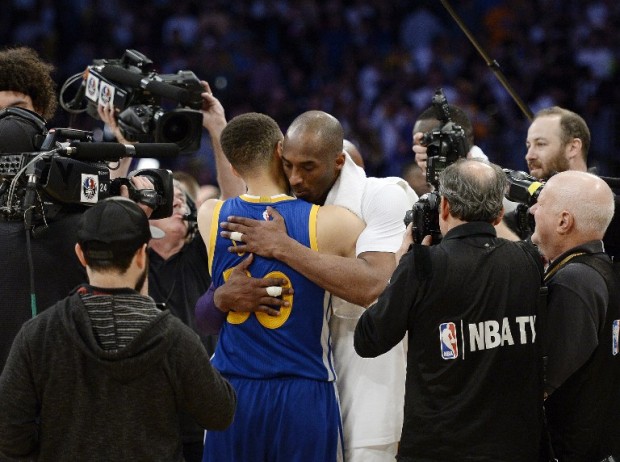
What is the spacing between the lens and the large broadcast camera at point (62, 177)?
2.95m

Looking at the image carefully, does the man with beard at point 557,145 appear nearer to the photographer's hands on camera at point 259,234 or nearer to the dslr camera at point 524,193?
the dslr camera at point 524,193

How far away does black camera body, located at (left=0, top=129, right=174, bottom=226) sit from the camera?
116 inches

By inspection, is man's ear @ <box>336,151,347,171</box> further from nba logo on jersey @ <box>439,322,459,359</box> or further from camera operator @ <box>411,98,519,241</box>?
nba logo on jersey @ <box>439,322,459,359</box>

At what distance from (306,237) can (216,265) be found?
36 cm

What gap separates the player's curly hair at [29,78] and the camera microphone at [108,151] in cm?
63

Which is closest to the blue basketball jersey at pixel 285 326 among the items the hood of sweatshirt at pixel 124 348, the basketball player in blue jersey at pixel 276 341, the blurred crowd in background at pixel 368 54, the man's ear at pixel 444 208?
the basketball player in blue jersey at pixel 276 341

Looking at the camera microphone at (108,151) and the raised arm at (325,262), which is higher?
the camera microphone at (108,151)

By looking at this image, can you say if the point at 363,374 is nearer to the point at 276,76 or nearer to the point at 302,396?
the point at 302,396

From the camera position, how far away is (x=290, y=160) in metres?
3.33

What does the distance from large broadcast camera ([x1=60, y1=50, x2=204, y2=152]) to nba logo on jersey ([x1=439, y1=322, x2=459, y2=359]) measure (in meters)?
1.33

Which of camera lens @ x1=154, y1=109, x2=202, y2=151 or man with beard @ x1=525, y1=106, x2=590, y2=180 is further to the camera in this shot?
man with beard @ x1=525, y1=106, x2=590, y2=180

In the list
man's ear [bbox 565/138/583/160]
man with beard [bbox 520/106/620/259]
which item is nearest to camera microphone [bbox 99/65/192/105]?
man with beard [bbox 520/106/620/259]

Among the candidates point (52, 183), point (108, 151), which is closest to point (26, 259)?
point (52, 183)

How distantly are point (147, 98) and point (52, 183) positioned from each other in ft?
3.05
